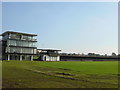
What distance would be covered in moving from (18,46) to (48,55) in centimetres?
1539

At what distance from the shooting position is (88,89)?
40.4 feet

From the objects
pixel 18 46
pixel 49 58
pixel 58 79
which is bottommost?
pixel 49 58

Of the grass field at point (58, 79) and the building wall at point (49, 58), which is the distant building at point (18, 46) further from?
the grass field at point (58, 79)

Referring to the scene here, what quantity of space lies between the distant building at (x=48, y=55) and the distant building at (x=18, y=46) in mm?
3945

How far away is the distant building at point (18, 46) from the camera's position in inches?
2702

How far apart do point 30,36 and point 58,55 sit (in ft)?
57.3

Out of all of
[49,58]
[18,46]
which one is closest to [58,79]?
[18,46]

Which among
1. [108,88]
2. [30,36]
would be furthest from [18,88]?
[30,36]

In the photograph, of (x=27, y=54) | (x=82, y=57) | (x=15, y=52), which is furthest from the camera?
(x=82, y=57)

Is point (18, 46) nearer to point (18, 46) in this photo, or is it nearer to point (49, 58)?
point (18, 46)

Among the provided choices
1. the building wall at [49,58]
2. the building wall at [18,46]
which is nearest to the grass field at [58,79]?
the building wall at [18,46]

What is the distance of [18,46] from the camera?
71562mm

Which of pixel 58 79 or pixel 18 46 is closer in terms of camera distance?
pixel 58 79

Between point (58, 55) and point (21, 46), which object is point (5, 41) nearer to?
point (21, 46)
